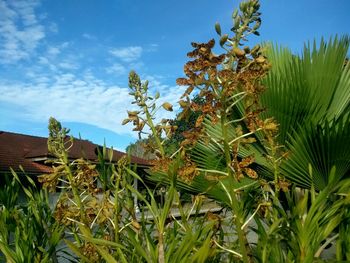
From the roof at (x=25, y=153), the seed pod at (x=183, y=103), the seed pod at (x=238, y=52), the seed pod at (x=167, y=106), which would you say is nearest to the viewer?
the seed pod at (x=238, y=52)

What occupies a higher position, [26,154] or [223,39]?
[26,154]

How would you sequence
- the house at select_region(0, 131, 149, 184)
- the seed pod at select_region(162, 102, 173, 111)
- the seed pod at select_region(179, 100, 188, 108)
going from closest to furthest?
the seed pod at select_region(179, 100, 188, 108) < the seed pod at select_region(162, 102, 173, 111) < the house at select_region(0, 131, 149, 184)

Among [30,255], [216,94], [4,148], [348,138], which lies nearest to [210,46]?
[216,94]

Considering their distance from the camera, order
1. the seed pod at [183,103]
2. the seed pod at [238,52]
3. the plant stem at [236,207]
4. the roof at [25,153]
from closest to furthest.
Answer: the plant stem at [236,207] → the seed pod at [238,52] → the seed pod at [183,103] → the roof at [25,153]

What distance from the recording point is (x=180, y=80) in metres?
1.21

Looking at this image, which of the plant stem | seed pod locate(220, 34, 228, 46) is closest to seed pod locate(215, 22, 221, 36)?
seed pod locate(220, 34, 228, 46)

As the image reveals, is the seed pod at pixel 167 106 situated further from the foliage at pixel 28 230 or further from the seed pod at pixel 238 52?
the foliage at pixel 28 230

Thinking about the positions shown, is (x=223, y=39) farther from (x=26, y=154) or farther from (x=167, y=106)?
(x=26, y=154)

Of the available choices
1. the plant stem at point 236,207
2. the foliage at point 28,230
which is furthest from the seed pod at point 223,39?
the foliage at point 28,230

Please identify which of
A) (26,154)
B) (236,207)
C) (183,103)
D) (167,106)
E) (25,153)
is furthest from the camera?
(25,153)

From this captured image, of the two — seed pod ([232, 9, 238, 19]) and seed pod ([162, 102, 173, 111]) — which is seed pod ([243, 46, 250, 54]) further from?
seed pod ([162, 102, 173, 111])

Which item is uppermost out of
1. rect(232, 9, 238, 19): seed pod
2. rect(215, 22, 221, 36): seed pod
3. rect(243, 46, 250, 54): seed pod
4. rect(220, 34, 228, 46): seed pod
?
rect(232, 9, 238, 19): seed pod

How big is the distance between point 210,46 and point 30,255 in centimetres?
90

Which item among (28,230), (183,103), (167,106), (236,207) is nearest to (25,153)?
(28,230)
